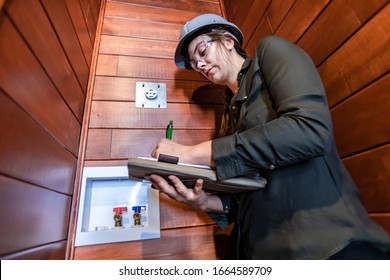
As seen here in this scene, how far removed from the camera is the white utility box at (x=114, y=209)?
832 millimetres

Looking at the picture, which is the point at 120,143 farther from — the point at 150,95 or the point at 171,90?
the point at 171,90

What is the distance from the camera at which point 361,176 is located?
0.62m

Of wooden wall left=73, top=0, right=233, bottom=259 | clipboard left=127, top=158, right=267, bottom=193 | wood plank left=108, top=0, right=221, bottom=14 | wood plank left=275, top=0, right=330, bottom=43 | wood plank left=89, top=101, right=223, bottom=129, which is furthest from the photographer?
wood plank left=108, top=0, right=221, bottom=14

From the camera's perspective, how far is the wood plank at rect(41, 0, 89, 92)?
67cm

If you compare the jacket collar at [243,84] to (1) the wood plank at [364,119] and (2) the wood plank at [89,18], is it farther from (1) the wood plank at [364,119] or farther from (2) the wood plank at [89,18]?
(2) the wood plank at [89,18]

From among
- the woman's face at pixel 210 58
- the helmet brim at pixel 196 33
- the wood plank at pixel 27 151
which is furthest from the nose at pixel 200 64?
the wood plank at pixel 27 151

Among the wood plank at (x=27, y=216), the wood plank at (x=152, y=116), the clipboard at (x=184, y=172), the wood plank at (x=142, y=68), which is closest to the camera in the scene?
the wood plank at (x=27, y=216)

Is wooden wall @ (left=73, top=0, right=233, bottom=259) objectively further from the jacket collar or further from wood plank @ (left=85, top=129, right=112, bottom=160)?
the jacket collar

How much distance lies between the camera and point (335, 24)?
2.32 feet

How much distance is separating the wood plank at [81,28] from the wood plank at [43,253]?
2.54ft

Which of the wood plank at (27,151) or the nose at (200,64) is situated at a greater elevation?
the nose at (200,64)

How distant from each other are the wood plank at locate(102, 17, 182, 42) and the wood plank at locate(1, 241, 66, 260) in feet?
3.46

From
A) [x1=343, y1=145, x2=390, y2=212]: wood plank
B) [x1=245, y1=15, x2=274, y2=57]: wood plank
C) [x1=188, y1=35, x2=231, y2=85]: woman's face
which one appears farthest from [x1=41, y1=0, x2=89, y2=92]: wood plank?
[x1=343, y1=145, x2=390, y2=212]: wood plank

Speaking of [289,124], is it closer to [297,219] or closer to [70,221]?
[297,219]
